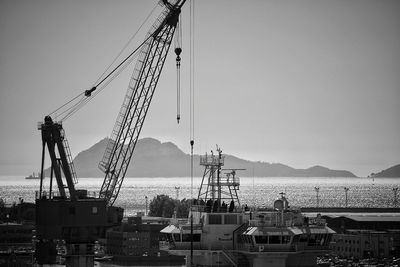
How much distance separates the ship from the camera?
2653 inches

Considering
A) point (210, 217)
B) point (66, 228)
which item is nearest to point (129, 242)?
point (66, 228)

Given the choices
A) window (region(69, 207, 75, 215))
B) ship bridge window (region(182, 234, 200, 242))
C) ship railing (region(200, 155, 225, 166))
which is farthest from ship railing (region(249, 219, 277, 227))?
window (region(69, 207, 75, 215))

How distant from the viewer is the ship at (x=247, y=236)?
6738 centimetres

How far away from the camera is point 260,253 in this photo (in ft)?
219

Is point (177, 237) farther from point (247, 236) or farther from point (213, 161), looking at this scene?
point (213, 161)

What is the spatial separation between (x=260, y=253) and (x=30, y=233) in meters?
115

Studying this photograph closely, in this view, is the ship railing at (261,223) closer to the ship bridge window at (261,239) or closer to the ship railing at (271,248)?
the ship bridge window at (261,239)

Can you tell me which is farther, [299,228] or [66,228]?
[66,228]

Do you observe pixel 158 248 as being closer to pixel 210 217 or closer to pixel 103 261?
pixel 103 261

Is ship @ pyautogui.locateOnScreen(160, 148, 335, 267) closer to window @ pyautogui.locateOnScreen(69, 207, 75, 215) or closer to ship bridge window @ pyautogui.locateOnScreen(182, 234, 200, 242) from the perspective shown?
ship bridge window @ pyautogui.locateOnScreen(182, 234, 200, 242)

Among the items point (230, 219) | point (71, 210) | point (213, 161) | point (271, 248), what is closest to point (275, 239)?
point (271, 248)

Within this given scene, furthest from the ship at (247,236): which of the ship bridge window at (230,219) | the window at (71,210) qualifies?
the window at (71,210)

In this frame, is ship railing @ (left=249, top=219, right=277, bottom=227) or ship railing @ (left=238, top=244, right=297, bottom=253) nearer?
ship railing @ (left=238, top=244, right=297, bottom=253)

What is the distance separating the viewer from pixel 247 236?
6781 centimetres
